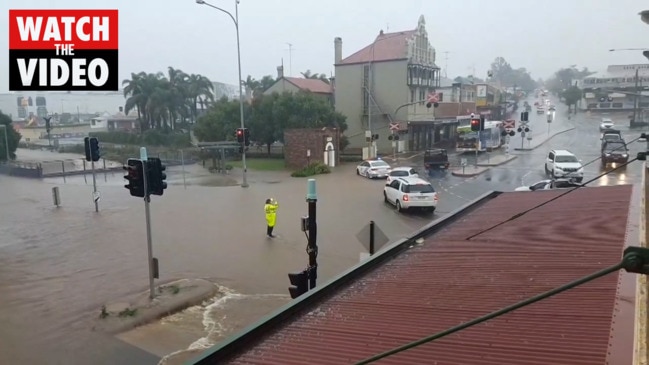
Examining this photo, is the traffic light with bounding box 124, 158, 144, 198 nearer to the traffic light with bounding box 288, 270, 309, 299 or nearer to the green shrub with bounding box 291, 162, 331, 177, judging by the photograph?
the traffic light with bounding box 288, 270, 309, 299

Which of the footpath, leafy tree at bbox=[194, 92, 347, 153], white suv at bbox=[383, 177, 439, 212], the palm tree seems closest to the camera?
the footpath

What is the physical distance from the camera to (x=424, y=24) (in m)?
56.2

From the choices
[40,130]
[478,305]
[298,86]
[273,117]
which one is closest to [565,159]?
[478,305]

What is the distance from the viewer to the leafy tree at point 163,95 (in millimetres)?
73188

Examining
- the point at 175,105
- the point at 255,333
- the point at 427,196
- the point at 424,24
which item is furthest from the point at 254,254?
the point at 175,105

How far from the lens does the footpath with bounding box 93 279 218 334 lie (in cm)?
1003

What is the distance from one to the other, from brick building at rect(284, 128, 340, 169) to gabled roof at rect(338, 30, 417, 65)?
1489cm

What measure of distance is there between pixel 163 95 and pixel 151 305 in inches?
2623

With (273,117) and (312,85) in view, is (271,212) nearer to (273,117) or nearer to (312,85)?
(273,117)

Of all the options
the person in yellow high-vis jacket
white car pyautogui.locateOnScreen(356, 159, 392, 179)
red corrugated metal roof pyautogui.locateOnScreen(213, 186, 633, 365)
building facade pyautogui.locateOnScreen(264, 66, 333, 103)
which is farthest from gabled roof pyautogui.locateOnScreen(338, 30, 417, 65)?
red corrugated metal roof pyautogui.locateOnScreen(213, 186, 633, 365)

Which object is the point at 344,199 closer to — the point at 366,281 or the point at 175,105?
the point at 366,281

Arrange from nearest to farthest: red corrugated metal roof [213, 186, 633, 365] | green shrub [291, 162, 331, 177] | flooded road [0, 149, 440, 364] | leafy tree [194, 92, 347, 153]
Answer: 1. red corrugated metal roof [213, 186, 633, 365]
2. flooded road [0, 149, 440, 364]
3. green shrub [291, 162, 331, 177]
4. leafy tree [194, 92, 347, 153]

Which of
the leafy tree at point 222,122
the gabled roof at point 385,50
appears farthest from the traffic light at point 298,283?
the gabled roof at point 385,50

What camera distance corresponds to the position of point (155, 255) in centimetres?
1549
